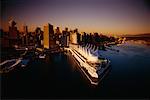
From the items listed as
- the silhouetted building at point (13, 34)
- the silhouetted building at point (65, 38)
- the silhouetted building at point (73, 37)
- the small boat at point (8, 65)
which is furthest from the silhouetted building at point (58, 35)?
the small boat at point (8, 65)

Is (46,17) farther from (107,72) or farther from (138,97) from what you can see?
(138,97)

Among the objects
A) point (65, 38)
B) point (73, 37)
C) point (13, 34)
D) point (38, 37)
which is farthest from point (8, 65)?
point (73, 37)

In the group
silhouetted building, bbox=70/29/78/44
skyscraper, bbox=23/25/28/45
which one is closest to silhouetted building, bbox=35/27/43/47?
skyscraper, bbox=23/25/28/45

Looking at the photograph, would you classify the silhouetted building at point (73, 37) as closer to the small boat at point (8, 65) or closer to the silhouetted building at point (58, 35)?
the silhouetted building at point (58, 35)

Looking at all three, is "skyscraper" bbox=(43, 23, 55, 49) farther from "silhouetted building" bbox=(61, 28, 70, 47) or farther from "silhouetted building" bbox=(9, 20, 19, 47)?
"silhouetted building" bbox=(9, 20, 19, 47)

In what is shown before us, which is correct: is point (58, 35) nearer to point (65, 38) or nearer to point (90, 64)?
point (65, 38)
